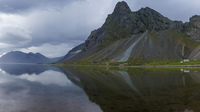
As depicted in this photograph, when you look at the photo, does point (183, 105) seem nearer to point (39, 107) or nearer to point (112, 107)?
point (112, 107)

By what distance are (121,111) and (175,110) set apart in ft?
21.7

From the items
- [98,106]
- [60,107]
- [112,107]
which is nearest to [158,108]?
[112,107]

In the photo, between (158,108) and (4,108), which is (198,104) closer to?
(158,108)

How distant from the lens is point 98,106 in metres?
24.1

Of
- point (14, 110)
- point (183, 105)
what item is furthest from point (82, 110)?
point (183, 105)

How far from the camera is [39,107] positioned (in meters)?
23.6

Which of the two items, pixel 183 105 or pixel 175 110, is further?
pixel 183 105

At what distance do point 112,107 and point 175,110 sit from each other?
308 inches

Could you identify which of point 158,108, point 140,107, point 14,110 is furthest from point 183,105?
point 14,110

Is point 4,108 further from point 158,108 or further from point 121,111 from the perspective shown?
point 158,108

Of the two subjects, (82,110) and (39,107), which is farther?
(39,107)

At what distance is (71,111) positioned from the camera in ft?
70.4

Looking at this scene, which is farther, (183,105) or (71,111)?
(183,105)

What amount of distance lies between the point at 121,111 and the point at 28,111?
11636mm
